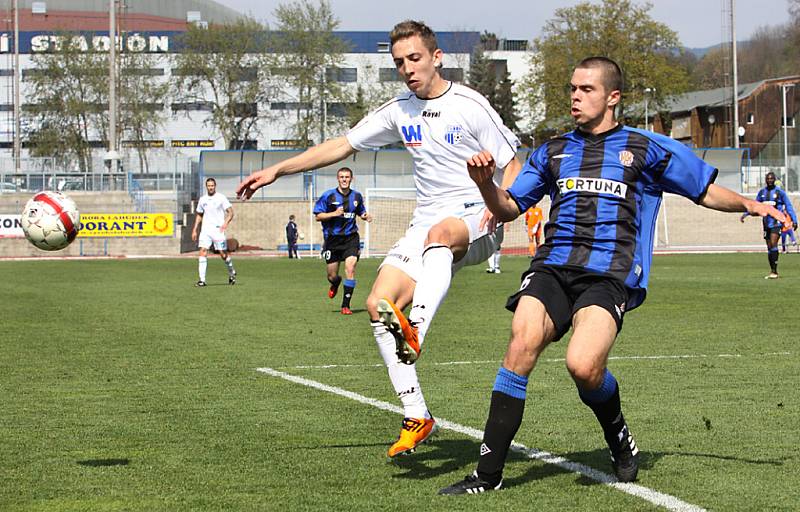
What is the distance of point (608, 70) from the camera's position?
218 inches

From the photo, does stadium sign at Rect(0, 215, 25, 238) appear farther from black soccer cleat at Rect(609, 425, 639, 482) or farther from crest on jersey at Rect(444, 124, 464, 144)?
black soccer cleat at Rect(609, 425, 639, 482)

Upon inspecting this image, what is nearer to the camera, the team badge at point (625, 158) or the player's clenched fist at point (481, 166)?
Result: the player's clenched fist at point (481, 166)

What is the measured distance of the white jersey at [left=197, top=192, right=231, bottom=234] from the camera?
25078mm

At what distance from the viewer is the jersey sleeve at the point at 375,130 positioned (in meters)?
6.96

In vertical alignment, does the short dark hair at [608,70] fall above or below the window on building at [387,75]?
below

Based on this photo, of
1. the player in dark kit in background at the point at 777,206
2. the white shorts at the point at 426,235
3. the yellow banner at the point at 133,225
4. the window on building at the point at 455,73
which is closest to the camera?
the white shorts at the point at 426,235

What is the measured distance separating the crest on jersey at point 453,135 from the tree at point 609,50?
2607 inches

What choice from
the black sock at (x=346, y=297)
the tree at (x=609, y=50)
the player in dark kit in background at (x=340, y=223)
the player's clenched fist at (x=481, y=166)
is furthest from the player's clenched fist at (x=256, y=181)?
the tree at (x=609, y=50)

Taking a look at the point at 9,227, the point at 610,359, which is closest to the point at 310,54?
the point at 9,227

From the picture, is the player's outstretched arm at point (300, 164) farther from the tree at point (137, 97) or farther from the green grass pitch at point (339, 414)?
the tree at point (137, 97)

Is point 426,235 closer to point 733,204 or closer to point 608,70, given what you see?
point 608,70

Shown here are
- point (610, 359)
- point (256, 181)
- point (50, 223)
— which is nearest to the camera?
point (256, 181)

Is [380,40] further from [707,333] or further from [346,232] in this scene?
[707,333]

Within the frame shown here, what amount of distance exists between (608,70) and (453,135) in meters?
1.38
